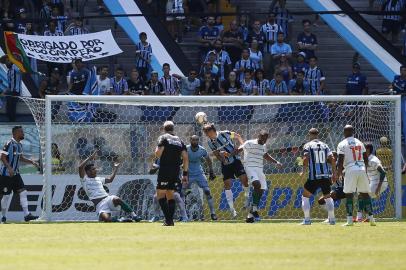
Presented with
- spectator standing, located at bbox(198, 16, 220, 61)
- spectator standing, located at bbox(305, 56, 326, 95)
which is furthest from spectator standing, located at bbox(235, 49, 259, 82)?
spectator standing, located at bbox(305, 56, 326, 95)

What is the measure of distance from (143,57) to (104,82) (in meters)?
1.66

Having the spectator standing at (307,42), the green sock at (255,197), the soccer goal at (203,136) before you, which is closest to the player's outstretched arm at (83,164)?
the soccer goal at (203,136)

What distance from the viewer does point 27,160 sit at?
25172 mm

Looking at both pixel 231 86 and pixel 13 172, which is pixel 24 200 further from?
pixel 231 86

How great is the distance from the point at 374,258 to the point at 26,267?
4.25 m

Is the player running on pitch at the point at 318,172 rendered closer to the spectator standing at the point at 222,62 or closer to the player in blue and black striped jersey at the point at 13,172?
the player in blue and black striped jersey at the point at 13,172

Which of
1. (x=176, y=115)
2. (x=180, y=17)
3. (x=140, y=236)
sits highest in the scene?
(x=180, y=17)

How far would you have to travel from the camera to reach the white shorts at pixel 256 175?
24.5m

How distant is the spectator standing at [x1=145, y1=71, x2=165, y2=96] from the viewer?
94.5ft

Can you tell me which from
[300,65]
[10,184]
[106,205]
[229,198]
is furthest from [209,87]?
[10,184]

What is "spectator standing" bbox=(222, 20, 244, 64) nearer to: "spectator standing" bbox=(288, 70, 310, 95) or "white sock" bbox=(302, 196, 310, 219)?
"spectator standing" bbox=(288, 70, 310, 95)

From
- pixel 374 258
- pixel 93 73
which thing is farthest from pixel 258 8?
pixel 374 258

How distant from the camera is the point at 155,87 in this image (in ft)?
94.6

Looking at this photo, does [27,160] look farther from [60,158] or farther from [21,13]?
[21,13]
